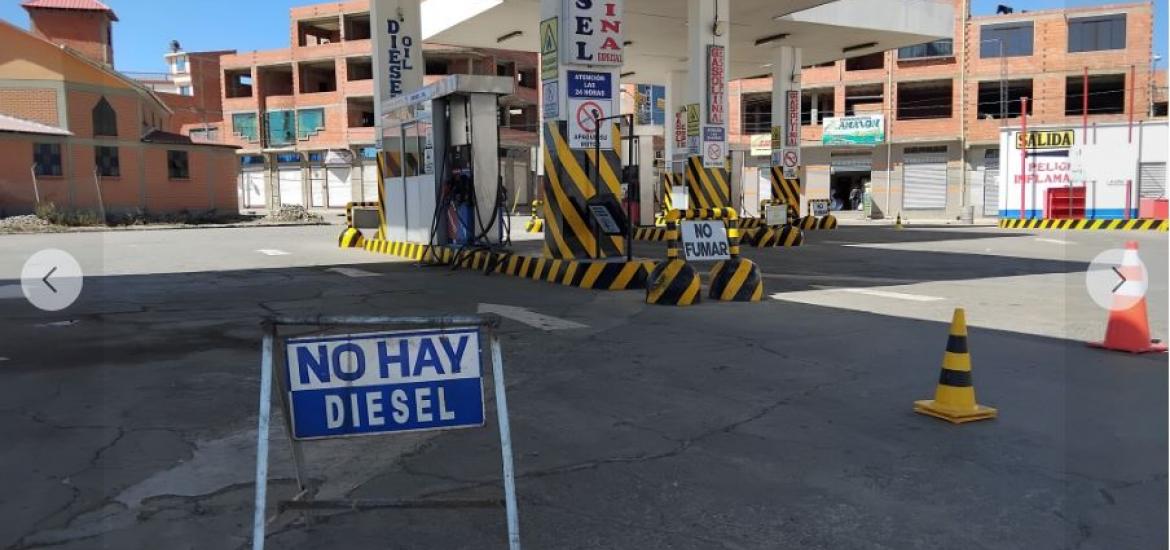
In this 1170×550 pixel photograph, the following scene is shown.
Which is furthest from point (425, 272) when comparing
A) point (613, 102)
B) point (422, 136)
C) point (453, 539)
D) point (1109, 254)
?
point (1109, 254)

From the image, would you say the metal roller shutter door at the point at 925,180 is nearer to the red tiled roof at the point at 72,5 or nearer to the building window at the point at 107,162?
the building window at the point at 107,162

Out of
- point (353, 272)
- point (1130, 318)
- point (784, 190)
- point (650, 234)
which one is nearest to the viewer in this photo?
point (1130, 318)

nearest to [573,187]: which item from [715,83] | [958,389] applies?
Result: [715,83]

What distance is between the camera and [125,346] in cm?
751

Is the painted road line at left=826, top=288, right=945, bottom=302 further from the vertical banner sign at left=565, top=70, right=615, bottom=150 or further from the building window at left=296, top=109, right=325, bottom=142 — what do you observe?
the building window at left=296, top=109, right=325, bottom=142

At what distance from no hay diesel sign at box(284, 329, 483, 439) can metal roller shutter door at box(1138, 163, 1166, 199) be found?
3257 centimetres

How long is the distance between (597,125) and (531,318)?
3778 millimetres

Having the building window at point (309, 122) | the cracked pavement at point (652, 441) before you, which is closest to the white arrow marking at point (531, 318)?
the cracked pavement at point (652, 441)

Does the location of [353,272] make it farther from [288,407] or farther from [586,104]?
[288,407]

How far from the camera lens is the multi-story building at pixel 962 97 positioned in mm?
43594

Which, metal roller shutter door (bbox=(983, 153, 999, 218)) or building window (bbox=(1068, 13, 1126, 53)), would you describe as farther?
metal roller shutter door (bbox=(983, 153, 999, 218))

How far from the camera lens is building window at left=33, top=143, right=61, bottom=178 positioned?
33.5 m

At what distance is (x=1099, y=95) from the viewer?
1777 inches

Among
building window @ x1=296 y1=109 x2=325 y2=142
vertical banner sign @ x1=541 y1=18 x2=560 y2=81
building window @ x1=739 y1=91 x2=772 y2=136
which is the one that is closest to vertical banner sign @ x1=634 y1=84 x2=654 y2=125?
building window @ x1=739 y1=91 x2=772 y2=136
